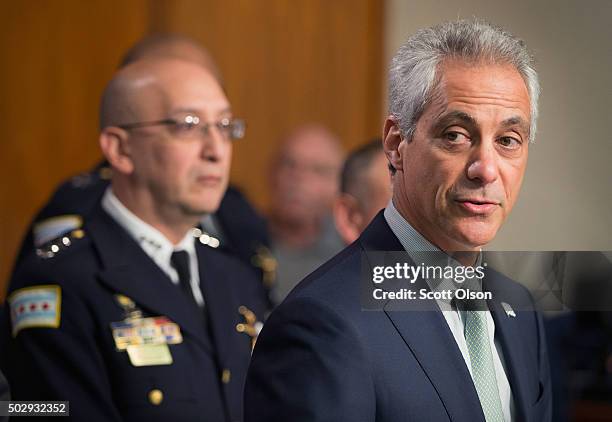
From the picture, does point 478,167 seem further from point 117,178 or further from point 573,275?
point 117,178

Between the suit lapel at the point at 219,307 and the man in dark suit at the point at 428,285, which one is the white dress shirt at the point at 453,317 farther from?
the suit lapel at the point at 219,307

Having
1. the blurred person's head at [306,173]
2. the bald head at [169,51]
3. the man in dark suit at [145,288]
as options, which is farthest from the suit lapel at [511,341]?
the blurred person's head at [306,173]

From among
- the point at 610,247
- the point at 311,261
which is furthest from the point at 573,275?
the point at 311,261

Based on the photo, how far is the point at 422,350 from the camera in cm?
157

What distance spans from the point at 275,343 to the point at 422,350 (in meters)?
0.20

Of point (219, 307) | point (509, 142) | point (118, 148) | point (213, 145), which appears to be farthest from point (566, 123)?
point (118, 148)

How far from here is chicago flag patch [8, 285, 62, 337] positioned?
85.4 inches

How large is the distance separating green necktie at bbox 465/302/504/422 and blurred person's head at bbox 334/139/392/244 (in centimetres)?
97

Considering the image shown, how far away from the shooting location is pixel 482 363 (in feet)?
5.31

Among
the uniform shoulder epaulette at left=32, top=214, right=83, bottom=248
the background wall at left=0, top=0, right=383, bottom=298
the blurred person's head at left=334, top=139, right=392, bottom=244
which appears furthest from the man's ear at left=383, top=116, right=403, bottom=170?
the background wall at left=0, top=0, right=383, bottom=298

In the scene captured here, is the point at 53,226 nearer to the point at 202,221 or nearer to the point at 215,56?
the point at 202,221

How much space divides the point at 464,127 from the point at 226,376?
3.02ft

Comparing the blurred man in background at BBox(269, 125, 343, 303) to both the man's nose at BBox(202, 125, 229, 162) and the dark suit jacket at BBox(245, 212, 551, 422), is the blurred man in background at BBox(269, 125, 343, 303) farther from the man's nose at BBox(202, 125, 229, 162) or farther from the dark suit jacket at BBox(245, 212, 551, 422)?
the dark suit jacket at BBox(245, 212, 551, 422)

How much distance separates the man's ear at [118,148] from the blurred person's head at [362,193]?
0.55 m
